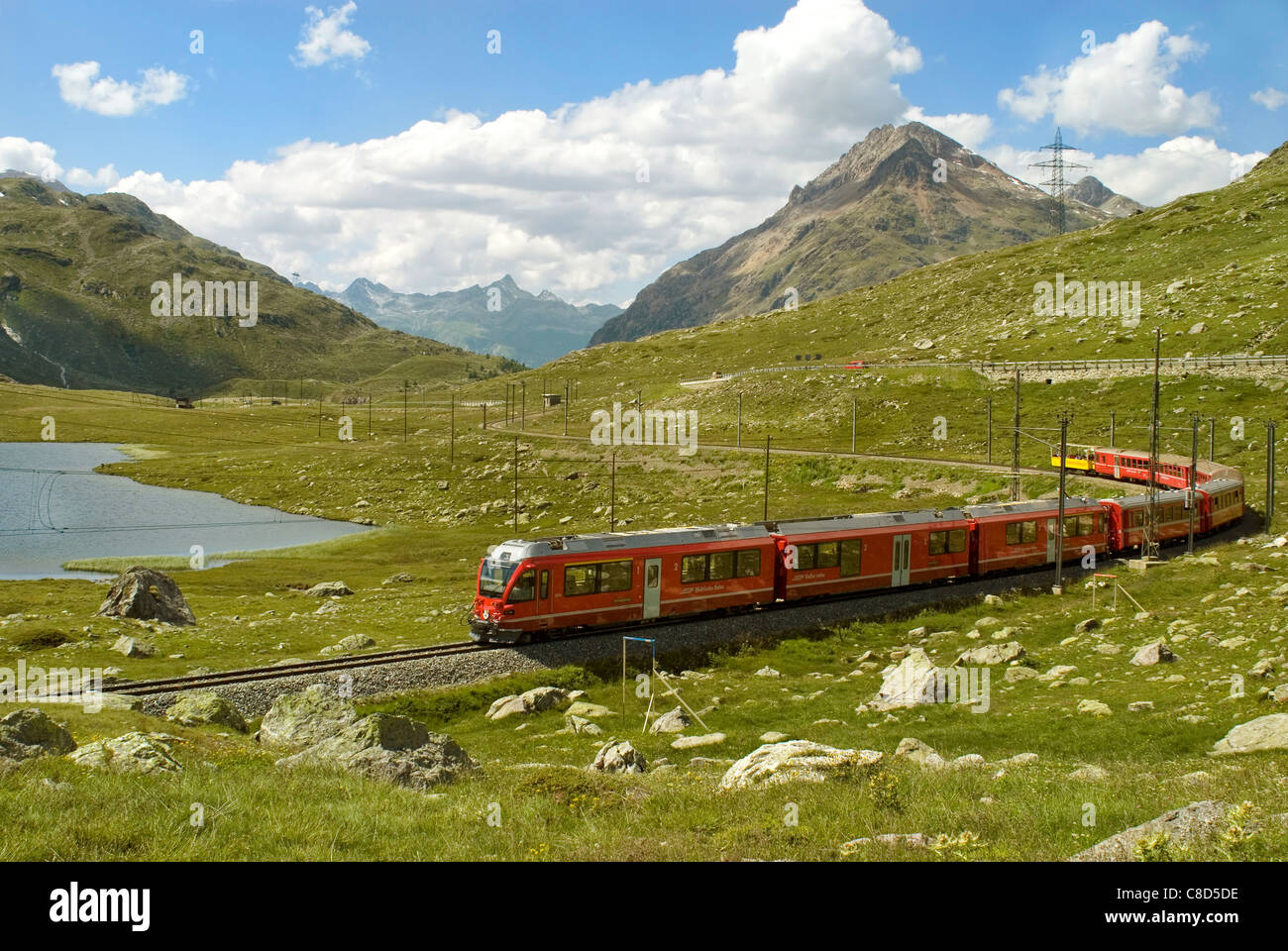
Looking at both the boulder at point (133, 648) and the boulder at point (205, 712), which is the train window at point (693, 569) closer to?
the boulder at point (205, 712)

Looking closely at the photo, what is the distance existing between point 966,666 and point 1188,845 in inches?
929

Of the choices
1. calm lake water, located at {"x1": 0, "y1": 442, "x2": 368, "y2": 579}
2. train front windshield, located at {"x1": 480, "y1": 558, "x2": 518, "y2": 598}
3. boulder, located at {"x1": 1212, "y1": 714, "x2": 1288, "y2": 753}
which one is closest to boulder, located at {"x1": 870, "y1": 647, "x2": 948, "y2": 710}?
boulder, located at {"x1": 1212, "y1": 714, "x2": 1288, "y2": 753}

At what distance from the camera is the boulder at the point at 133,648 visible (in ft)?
119

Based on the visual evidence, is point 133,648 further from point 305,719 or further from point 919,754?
point 919,754

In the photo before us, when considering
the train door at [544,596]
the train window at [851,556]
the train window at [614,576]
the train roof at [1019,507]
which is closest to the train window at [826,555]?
the train window at [851,556]

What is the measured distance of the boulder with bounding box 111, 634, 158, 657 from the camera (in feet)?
119

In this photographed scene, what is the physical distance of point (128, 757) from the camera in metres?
15.8

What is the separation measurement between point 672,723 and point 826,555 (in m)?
16.8

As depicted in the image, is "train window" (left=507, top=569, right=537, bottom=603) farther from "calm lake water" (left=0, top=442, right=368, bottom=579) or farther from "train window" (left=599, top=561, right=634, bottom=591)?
"calm lake water" (left=0, top=442, right=368, bottom=579)

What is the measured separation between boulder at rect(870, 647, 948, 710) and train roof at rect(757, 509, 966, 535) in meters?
11.6

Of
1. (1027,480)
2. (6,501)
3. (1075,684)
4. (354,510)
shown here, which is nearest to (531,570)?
(1075,684)

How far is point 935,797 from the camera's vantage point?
48.0ft

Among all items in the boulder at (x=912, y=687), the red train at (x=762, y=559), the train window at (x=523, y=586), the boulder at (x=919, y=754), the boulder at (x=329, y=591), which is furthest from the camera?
the boulder at (x=329, y=591)

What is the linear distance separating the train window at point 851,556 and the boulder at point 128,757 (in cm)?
3232
